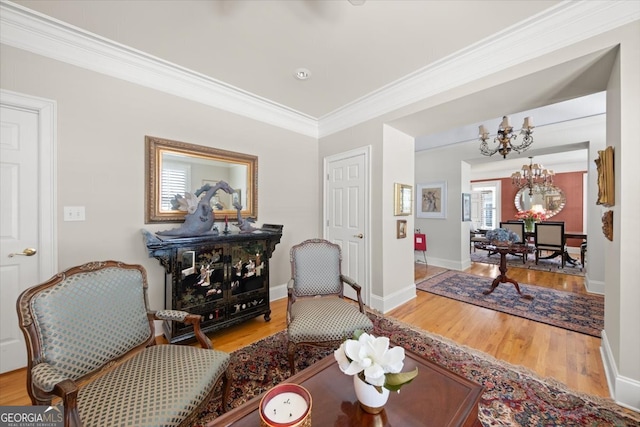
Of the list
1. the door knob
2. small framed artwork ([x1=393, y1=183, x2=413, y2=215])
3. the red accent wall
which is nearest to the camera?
the door knob

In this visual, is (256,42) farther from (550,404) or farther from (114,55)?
(550,404)

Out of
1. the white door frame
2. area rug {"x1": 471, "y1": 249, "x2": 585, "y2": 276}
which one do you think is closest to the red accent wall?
area rug {"x1": 471, "y1": 249, "x2": 585, "y2": 276}

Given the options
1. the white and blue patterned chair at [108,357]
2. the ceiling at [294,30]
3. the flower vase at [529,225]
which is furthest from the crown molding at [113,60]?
the flower vase at [529,225]

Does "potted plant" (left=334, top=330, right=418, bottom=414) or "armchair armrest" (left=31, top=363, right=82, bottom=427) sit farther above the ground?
"potted plant" (left=334, top=330, right=418, bottom=414)

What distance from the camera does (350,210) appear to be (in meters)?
3.46

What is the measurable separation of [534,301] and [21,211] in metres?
5.72

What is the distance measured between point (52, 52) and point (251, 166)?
6.16ft

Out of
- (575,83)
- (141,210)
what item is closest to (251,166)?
(141,210)

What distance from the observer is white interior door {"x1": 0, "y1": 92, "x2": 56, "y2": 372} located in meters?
1.85

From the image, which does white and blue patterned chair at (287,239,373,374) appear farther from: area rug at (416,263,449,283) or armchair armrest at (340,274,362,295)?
area rug at (416,263,449,283)

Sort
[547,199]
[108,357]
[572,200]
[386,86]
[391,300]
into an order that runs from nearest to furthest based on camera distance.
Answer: [108,357] → [386,86] → [391,300] → [572,200] → [547,199]

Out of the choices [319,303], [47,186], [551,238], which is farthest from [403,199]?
[551,238]

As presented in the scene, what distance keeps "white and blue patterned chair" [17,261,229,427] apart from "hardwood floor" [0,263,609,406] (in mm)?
988

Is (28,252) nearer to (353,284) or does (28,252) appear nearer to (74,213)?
(74,213)
